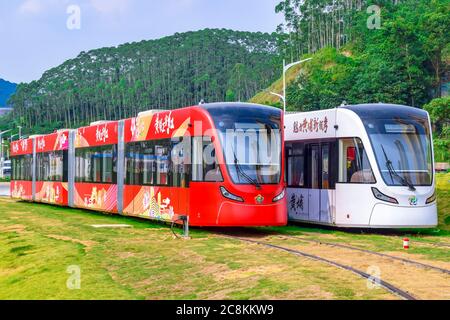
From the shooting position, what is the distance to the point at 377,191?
68.0ft

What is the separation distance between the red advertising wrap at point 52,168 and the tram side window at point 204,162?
15.8 metres

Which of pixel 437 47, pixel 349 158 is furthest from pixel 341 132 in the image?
pixel 437 47

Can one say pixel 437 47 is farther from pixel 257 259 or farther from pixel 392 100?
pixel 257 259

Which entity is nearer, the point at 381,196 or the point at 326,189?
the point at 381,196

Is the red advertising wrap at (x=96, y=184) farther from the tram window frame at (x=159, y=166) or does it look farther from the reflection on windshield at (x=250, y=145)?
the reflection on windshield at (x=250, y=145)

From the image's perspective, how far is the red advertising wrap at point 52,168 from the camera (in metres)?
35.9

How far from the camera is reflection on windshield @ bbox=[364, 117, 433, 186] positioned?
20.8 m

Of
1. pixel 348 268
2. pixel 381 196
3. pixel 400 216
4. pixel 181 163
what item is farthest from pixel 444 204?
pixel 348 268

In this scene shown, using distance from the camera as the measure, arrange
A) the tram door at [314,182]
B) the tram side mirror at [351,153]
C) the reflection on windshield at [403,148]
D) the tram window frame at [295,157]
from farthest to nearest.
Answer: the tram window frame at [295,157] → the tram door at [314,182] → the tram side mirror at [351,153] → the reflection on windshield at [403,148]

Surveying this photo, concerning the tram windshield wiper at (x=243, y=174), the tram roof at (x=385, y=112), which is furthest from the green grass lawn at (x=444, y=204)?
the tram windshield wiper at (x=243, y=174)

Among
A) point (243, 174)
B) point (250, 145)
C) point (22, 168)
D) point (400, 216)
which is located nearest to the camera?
point (243, 174)

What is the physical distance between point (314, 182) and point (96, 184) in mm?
10415

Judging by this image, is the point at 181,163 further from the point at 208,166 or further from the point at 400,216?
the point at 400,216

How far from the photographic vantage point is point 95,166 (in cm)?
3084
